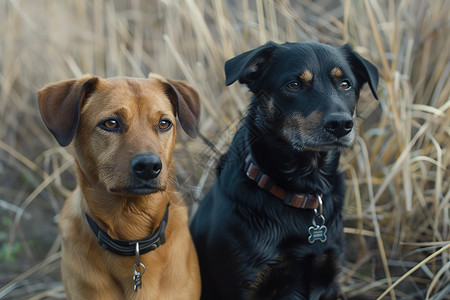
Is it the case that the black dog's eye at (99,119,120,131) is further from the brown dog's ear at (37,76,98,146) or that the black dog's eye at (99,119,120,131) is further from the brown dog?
the brown dog's ear at (37,76,98,146)

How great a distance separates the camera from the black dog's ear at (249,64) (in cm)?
263

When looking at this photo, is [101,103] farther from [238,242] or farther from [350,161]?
[350,161]

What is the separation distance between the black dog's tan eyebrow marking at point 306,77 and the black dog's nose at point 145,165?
95 cm

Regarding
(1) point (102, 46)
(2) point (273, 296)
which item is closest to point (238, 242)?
(2) point (273, 296)

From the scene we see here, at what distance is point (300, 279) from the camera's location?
9.08ft

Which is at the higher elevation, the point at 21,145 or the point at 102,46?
the point at 102,46

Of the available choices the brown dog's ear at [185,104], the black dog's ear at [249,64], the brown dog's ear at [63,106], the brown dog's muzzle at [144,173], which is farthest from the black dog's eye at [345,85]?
the brown dog's ear at [63,106]

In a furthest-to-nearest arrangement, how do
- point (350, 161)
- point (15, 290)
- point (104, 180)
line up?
1. point (350, 161)
2. point (15, 290)
3. point (104, 180)

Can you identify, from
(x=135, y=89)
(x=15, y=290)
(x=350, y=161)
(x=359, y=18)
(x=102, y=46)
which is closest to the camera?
(x=135, y=89)

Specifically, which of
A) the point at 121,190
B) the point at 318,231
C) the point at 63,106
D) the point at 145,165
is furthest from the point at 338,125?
the point at 63,106

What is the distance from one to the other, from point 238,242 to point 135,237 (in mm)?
532

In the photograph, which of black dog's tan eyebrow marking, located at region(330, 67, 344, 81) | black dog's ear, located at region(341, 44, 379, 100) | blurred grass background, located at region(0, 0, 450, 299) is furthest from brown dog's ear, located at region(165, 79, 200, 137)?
black dog's ear, located at region(341, 44, 379, 100)

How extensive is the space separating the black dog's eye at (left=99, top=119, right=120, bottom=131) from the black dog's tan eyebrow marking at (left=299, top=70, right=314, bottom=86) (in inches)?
39.2

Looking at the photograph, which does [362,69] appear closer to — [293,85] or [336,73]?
[336,73]
